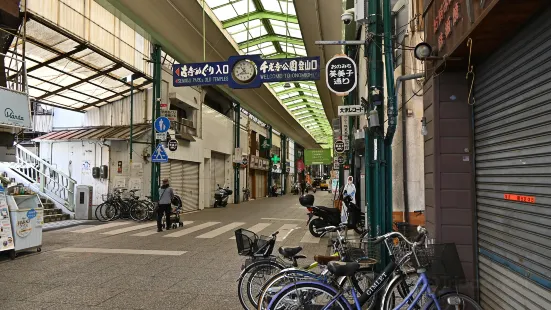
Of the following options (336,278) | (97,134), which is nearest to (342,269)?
(336,278)

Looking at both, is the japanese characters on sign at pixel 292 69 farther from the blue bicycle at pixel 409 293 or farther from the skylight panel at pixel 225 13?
the blue bicycle at pixel 409 293

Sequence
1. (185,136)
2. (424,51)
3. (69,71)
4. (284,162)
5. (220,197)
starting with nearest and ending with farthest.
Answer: (424,51)
(69,71)
(185,136)
(220,197)
(284,162)

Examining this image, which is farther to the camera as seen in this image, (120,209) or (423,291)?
(120,209)

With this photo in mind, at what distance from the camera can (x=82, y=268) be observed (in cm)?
721

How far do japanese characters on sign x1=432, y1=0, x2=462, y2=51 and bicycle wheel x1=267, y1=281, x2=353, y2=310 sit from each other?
305cm

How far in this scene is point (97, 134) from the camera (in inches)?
635

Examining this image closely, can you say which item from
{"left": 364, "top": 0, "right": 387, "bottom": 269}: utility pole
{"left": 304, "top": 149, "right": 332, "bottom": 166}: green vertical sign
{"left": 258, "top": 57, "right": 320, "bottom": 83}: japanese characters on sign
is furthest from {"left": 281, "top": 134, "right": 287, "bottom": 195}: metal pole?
{"left": 364, "top": 0, "right": 387, "bottom": 269}: utility pole

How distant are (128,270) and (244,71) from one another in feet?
17.5

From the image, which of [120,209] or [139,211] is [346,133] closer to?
[139,211]

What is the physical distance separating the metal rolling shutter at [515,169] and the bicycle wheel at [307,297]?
154cm

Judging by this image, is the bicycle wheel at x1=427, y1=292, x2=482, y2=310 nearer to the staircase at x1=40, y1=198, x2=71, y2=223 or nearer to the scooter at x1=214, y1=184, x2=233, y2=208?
the staircase at x1=40, y1=198, x2=71, y2=223

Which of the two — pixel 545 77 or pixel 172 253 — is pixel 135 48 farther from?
pixel 545 77

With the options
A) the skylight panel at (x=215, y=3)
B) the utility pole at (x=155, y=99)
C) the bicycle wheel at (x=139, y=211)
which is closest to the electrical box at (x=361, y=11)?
the skylight panel at (x=215, y=3)

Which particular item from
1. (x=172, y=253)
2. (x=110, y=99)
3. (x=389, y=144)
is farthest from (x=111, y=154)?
(x=389, y=144)
